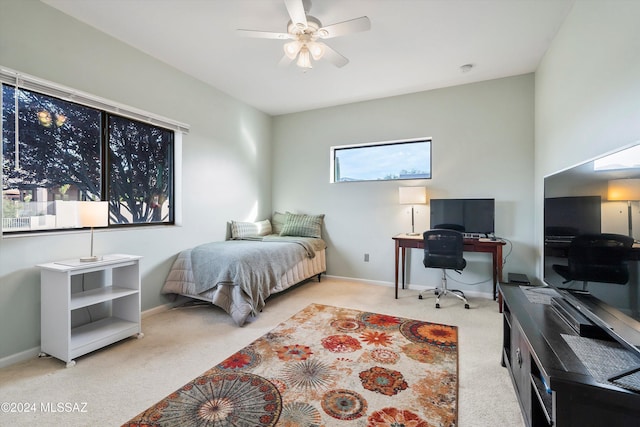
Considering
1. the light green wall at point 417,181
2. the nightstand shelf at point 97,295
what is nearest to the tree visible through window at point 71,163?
the nightstand shelf at point 97,295

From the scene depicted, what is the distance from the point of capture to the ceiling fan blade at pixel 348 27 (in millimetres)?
2027

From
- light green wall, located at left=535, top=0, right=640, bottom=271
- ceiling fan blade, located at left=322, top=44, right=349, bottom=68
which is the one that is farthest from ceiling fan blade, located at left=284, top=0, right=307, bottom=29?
light green wall, located at left=535, top=0, right=640, bottom=271

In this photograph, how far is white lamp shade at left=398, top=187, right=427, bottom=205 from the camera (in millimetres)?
3691

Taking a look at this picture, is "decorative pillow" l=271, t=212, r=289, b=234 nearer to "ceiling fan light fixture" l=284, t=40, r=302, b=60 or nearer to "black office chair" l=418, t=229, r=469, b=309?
"black office chair" l=418, t=229, r=469, b=309

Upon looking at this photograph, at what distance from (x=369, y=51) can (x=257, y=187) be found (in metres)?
2.60

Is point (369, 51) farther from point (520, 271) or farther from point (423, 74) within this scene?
point (520, 271)

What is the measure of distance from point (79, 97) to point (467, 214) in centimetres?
412

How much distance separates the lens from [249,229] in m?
4.21

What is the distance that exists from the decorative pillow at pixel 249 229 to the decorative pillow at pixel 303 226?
0.91ft

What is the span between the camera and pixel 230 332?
101 inches

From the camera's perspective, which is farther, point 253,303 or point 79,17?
point 253,303

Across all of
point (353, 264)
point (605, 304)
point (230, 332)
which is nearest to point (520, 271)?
point (353, 264)

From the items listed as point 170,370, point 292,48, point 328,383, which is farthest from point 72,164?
Result: point 328,383

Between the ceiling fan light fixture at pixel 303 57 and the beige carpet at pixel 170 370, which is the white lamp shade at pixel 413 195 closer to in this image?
the beige carpet at pixel 170 370
